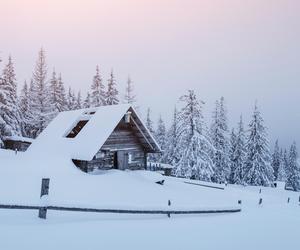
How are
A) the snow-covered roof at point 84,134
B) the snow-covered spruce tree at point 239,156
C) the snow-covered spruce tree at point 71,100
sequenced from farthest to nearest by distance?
the snow-covered spruce tree at point 71,100
the snow-covered spruce tree at point 239,156
the snow-covered roof at point 84,134

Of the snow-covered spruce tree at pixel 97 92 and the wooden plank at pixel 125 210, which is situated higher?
the snow-covered spruce tree at pixel 97 92

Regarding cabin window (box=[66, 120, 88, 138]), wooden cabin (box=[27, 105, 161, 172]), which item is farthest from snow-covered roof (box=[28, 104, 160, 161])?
cabin window (box=[66, 120, 88, 138])

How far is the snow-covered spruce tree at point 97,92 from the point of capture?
56.0m

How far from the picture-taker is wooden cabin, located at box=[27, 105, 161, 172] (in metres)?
28.8

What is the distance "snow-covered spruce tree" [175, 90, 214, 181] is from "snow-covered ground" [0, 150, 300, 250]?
19642 millimetres

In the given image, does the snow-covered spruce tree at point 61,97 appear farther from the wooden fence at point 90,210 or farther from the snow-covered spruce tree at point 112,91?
the wooden fence at point 90,210

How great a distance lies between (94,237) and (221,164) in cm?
4844

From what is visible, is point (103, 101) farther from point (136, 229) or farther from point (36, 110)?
point (136, 229)

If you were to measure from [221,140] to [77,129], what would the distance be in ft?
96.3

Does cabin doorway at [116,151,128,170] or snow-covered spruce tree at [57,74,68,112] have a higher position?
snow-covered spruce tree at [57,74,68,112]

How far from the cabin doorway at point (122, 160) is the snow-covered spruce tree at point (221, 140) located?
87.2 ft

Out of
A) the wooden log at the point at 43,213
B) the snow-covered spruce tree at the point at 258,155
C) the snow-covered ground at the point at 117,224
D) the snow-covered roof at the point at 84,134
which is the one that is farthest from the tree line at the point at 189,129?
the wooden log at the point at 43,213

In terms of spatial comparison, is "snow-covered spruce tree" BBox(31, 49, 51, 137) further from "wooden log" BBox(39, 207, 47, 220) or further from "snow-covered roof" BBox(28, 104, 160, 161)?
"wooden log" BBox(39, 207, 47, 220)

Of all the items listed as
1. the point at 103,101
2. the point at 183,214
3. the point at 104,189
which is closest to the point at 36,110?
the point at 103,101
